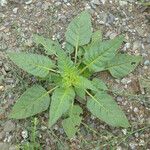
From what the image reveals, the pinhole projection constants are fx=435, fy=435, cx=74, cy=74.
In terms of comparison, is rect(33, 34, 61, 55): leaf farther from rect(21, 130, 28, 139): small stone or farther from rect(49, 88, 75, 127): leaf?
Result: rect(21, 130, 28, 139): small stone

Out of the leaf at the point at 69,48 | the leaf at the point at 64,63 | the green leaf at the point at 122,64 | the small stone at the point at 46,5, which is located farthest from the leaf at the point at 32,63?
the small stone at the point at 46,5

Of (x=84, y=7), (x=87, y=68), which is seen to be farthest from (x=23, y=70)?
(x=84, y=7)

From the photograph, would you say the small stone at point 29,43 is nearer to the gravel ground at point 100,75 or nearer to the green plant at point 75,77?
the gravel ground at point 100,75

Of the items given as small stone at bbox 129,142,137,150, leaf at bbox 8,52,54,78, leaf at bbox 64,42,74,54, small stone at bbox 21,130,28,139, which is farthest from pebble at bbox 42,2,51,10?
small stone at bbox 129,142,137,150

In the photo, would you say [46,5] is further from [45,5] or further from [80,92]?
[80,92]

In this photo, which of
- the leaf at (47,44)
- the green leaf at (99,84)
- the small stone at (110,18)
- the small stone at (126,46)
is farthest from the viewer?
the small stone at (110,18)

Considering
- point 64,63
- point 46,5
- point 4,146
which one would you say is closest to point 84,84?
point 64,63

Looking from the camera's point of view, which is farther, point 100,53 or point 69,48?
point 69,48
